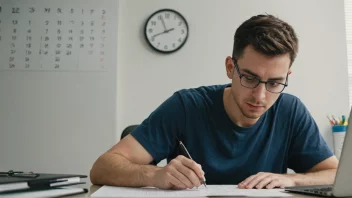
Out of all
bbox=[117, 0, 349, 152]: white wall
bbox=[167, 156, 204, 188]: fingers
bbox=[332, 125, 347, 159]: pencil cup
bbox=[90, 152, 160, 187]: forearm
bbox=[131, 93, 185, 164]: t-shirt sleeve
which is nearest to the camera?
bbox=[167, 156, 204, 188]: fingers

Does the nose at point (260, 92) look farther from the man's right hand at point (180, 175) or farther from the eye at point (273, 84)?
the man's right hand at point (180, 175)

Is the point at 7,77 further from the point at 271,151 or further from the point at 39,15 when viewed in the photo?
the point at 271,151

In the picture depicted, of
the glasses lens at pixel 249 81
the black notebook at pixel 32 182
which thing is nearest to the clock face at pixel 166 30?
the glasses lens at pixel 249 81

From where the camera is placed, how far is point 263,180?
102cm

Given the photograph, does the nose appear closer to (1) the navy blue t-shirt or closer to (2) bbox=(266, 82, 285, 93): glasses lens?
(2) bbox=(266, 82, 285, 93): glasses lens

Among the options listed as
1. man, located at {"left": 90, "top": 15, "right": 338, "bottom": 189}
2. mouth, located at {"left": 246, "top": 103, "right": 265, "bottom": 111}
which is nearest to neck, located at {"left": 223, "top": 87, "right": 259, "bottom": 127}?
man, located at {"left": 90, "top": 15, "right": 338, "bottom": 189}

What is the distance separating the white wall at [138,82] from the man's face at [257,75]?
1303mm

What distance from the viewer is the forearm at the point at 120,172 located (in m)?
1.04

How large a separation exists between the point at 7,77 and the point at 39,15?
1.64 feet

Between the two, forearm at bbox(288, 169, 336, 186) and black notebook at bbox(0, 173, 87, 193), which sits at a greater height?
black notebook at bbox(0, 173, 87, 193)

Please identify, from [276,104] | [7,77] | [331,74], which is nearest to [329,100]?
[331,74]

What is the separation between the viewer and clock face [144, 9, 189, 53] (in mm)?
2564

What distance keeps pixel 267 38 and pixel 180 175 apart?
584mm

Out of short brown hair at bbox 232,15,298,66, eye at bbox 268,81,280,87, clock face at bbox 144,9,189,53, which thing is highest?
clock face at bbox 144,9,189,53
